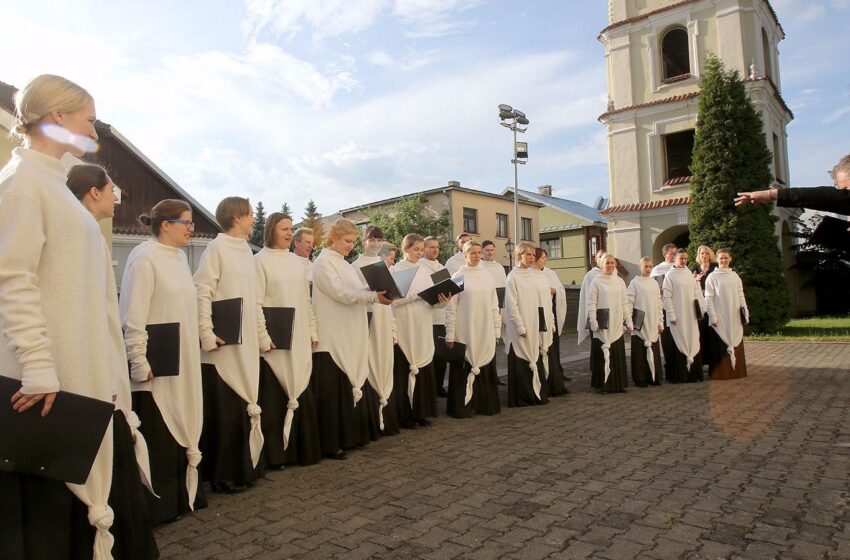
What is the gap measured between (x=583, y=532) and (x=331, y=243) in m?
3.57

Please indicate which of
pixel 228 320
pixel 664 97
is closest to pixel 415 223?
pixel 664 97

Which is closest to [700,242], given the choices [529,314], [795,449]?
[529,314]

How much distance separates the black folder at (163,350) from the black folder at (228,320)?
568mm

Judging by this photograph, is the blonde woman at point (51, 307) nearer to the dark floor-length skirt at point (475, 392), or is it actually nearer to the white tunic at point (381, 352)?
the white tunic at point (381, 352)

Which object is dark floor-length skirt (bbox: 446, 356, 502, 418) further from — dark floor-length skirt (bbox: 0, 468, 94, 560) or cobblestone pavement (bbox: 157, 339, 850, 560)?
dark floor-length skirt (bbox: 0, 468, 94, 560)

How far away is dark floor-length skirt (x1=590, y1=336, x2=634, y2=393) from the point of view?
29.9 feet

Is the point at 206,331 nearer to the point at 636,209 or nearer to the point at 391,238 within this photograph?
the point at 636,209

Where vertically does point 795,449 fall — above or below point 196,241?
below

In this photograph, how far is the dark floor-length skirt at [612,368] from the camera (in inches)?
359

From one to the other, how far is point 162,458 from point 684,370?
8.51 meters

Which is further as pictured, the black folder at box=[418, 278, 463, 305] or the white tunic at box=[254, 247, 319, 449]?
the black folder at box=[418, 278, 463, 305]

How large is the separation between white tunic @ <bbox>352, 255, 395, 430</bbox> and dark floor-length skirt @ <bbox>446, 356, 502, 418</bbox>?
1.30 m

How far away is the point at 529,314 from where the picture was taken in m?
8.38

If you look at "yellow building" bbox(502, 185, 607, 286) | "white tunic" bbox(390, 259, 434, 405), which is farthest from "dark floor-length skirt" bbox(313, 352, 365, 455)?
"yellow building" bbox(502, 185, 607, 286)
